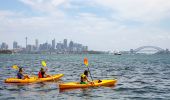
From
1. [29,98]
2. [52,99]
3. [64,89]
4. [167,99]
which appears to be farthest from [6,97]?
[167,99]

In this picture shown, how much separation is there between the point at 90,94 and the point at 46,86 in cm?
618

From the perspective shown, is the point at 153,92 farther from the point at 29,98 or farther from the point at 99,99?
the point at 29,98

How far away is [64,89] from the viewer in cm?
2784

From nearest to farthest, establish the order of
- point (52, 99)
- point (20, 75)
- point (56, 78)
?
point (52, 99)
point (20, 75)
point (56, 78)

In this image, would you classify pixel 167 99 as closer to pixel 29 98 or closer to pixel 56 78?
pixel 29 98

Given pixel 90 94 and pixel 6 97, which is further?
pixel 90 94

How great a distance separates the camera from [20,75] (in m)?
33.2

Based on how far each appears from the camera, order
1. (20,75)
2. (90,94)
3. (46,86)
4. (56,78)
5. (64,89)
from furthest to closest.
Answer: (56,78)
(20,75)
(46,86)
(64,89)
(90,94)

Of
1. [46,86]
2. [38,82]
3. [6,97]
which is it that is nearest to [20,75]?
[38,82]

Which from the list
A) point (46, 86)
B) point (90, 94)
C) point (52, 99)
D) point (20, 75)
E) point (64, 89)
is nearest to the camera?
point (52, 99)

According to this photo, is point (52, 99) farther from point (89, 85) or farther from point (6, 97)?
point (89, 85)

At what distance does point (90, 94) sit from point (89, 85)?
123 inches

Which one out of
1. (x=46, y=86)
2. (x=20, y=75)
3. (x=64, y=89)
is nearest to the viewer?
(x=64, y=89)

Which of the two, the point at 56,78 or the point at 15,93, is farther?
the point at 56,78
